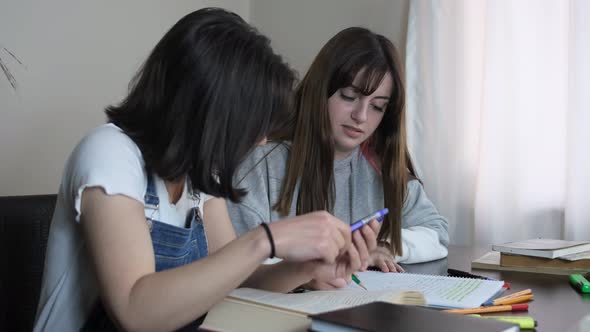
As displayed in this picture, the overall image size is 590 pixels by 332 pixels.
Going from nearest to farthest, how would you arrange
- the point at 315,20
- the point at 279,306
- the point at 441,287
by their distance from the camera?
the point at 279,306 < the point at 441,287 < the point at 315,20

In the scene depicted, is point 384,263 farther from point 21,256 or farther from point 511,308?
point 21,256

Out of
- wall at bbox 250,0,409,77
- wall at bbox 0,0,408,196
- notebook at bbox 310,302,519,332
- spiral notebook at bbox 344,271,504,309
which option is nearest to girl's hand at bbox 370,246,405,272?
spiral notebook at bbox 344,271,504,309

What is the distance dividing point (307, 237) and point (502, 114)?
5.45 feet

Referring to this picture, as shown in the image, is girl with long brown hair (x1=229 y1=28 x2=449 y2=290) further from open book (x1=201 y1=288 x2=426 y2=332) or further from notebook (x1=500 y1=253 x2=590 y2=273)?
open book (x1=201 y1=288 x2=426 y2=332)

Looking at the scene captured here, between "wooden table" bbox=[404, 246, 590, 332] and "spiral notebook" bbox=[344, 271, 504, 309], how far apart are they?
0.07 m

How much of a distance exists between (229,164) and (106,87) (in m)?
1.52

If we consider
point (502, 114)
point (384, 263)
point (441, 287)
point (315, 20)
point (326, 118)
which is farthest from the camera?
point (315, 20)

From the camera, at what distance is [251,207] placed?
5.28 ft

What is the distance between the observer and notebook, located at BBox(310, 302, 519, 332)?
666mm

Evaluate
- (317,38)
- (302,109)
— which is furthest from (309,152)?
(317,38)

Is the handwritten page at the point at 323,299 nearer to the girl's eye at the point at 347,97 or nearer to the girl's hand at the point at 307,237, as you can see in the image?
the girl's hand at the point at 307,237

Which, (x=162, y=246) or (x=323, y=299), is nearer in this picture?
(x=323, y=299)

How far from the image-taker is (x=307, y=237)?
34.4 inches

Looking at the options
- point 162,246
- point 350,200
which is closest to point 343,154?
point 350,200
